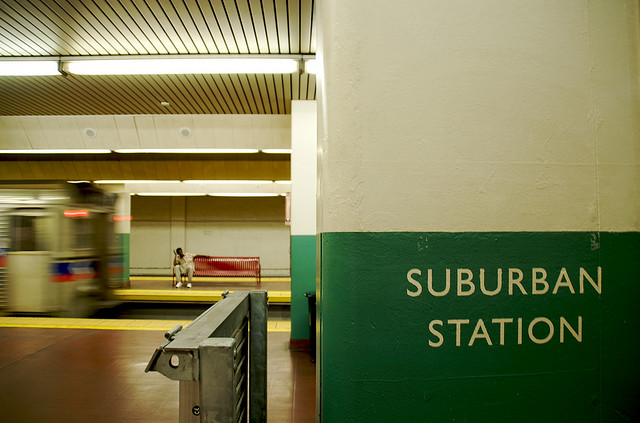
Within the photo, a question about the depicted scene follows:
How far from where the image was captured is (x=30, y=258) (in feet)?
25.3

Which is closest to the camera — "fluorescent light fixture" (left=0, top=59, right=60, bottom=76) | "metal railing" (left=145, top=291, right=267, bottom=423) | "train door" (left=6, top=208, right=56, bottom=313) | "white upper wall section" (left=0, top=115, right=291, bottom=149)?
"metal railing" (left=145, top=291, right=267, bottom=423)

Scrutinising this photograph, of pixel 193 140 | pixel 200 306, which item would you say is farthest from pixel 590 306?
pixel 200 306

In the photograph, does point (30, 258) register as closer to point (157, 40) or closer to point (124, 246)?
point (124, 246)

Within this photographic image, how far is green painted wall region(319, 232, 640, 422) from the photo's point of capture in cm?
160

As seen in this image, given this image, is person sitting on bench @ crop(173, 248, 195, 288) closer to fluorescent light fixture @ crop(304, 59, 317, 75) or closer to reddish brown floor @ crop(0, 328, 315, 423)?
reddish brown floor @ crop(0, 328, 315, 423)

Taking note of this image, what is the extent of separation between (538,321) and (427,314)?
51 centimetres

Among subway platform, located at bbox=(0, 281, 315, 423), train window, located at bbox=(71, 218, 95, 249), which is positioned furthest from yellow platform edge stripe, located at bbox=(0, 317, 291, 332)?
train window, located at bbox=(71, 218, 95, 249)

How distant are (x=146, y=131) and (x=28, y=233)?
10.1 ft

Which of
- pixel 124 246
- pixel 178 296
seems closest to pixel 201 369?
pixel 178 296

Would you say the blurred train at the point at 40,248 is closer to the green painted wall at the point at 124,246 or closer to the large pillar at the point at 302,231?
the green painted wall at the point at 124,246

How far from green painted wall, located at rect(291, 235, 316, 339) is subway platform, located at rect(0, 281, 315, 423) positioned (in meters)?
0.36

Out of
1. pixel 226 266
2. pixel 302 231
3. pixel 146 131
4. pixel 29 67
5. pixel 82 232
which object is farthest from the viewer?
pixel 226 266

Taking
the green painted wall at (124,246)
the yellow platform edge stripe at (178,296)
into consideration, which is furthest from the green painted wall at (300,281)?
the green painted wall at (124,246)

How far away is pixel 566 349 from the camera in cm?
172
